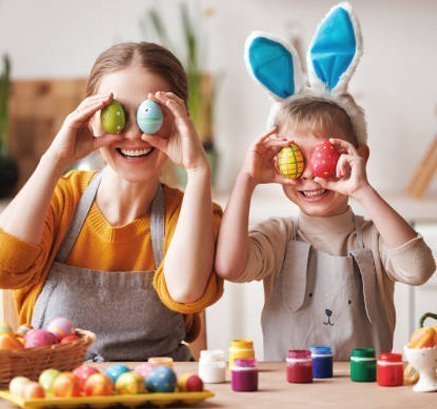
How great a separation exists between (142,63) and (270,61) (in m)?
0.24

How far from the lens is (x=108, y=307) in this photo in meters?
1.79

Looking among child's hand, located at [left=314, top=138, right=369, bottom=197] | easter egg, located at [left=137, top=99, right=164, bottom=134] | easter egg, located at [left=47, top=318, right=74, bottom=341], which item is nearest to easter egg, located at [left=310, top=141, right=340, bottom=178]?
child's hand, located at [left=314, top=138, right=369, bottom=197]

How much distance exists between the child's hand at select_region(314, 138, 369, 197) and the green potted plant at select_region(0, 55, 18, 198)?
2.18 m

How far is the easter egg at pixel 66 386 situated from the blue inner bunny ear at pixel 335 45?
851 mm

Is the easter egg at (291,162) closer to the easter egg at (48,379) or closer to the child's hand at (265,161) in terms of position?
the child's hand at (265,161)

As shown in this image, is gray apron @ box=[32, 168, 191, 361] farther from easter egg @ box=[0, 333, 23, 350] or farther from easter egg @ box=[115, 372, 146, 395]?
easter egg @ box=[115, 372, 146, 395]

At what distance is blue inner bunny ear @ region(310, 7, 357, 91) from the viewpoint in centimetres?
181

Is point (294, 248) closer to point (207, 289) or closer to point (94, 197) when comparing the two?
point (207, 289)

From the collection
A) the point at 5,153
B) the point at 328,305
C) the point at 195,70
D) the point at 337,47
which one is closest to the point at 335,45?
the point at 337,47

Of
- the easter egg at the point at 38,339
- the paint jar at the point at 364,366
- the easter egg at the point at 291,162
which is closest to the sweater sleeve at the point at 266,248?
the easter egg at the point at 291,162

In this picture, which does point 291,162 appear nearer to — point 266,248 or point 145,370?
point 266,248

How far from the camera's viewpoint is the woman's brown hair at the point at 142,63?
1.79 metres

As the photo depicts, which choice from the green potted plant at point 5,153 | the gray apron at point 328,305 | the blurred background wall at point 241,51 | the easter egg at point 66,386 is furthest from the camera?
the blurred background wall at point 241,51

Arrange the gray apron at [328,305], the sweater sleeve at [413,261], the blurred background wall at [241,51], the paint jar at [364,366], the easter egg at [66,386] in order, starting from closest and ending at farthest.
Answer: the easter egg at [66,386] < the paint jar at [364,366] < the sweater sleeve at [413,261] < the gray apron at [328,305] < the blurred background wall at [241,51]
